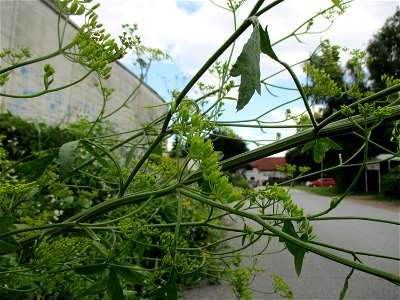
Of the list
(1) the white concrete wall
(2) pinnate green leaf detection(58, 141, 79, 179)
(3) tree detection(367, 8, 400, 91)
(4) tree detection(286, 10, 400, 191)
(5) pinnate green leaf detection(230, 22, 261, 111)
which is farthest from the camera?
(3) tree detection(367, 8, 400, 91)

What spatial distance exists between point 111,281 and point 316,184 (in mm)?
44496

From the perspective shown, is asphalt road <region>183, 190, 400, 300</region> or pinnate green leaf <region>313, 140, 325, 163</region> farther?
asphalt road <region>183, 190, 400, 300</region>

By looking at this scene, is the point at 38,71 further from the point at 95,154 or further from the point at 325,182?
the point at 325,182

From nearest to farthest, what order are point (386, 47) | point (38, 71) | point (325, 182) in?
point (38, 71) → point (386, 47) → point (325, 182)

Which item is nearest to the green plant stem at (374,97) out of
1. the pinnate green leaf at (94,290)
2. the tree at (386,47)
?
the pinnate green leaf at (94,290)

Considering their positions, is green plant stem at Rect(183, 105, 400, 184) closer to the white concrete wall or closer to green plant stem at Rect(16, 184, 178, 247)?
green plant stem at Rect(16, 184, 178, 247)

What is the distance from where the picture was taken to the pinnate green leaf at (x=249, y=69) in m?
0.55

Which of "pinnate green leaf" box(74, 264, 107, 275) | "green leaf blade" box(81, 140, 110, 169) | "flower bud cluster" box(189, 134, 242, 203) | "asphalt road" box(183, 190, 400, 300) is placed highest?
"green leaf blade" box(81, 140, 110, 169)

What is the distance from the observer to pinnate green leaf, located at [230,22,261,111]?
551mm

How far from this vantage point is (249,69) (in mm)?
553

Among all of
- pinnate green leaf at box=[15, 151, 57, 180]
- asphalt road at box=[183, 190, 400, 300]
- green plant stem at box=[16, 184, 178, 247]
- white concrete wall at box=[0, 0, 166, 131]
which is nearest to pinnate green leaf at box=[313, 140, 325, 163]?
green plant stem at box=[16, 184, 178, 247]

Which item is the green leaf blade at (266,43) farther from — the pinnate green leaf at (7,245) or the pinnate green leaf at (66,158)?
the pinnate green leaf at (7,245)

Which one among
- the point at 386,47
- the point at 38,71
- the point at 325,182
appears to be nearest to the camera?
the point at 38,71

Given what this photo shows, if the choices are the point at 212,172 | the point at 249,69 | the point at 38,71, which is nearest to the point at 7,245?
the point at 212,172
